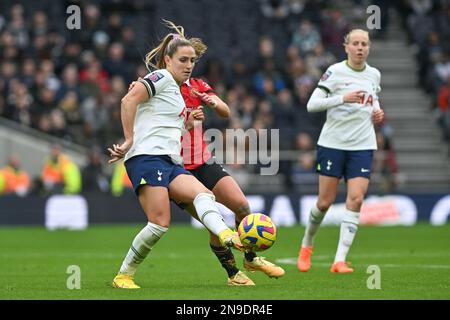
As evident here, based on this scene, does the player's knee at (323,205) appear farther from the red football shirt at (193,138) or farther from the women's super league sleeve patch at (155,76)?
the women's super league sleeve patch at (155,76)

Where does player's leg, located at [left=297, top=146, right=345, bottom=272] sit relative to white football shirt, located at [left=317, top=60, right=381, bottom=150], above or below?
below

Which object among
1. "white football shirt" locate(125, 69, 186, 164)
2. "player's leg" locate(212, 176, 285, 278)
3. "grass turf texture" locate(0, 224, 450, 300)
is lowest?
"grass turf texture" locate(0, 224, 450, 300)

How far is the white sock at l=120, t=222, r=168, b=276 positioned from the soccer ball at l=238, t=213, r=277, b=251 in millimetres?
843

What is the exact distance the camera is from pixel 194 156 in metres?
10.8

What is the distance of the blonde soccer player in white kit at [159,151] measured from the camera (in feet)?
32.3

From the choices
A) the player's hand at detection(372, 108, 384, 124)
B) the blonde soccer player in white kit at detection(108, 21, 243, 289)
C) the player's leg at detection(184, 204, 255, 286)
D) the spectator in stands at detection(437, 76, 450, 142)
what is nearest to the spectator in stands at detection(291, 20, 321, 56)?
the spectator in stands at detection(437, 76, 450, 142)

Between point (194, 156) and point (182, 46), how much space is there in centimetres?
121

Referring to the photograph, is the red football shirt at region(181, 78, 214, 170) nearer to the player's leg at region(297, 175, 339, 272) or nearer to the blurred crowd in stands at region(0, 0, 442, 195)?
the player's leg at region(297, 175, 339, 272)

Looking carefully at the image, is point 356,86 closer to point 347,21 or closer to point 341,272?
point 341,272

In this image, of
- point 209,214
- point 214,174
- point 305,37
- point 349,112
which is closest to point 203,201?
point 209,214

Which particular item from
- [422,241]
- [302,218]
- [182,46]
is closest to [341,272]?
[182,46]

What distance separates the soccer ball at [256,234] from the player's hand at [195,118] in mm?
1266

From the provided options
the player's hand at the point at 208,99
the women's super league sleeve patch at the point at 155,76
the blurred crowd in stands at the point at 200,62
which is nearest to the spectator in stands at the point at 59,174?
the blurred crowd in stands at the point at 200,62

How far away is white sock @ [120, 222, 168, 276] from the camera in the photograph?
997 cm
